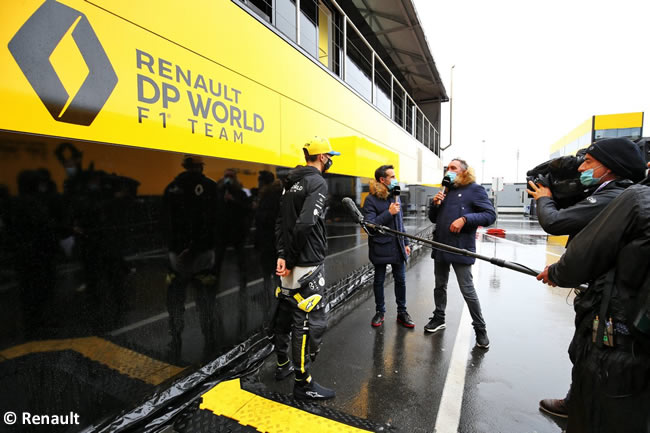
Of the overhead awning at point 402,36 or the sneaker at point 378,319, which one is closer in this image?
the sneaker at point 378,319

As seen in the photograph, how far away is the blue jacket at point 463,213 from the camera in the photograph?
3357mm

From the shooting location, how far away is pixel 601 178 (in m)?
1.90

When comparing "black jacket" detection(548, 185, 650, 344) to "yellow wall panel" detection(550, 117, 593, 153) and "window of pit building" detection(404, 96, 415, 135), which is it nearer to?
"window of pit building" detection(404, 96, 415, 135)

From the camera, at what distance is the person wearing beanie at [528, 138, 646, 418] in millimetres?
1780

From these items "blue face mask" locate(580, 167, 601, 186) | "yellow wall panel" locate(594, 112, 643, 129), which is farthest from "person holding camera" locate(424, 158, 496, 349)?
"yellow wall panel" locate(594, 112, 643, 129)

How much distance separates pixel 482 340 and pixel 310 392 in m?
2.03

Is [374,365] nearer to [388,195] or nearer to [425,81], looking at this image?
[388,195]

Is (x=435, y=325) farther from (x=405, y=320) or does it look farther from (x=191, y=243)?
(x=191, y=243)

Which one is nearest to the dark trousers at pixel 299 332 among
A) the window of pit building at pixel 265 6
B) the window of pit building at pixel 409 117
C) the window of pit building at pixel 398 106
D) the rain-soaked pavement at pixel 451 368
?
the rain-soaked pavement at pixel 451 368

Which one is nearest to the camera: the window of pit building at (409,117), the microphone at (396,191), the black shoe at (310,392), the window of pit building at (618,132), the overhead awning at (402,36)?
the black shoe at (310,392)

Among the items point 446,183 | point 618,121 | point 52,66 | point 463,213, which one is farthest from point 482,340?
point 618,121

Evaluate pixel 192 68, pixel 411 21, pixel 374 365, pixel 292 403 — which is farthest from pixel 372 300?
pixel 411 21

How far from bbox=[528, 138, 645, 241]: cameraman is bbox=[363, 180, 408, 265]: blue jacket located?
191cm

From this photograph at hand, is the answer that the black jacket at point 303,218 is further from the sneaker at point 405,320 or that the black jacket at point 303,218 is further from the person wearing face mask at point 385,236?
the sneaker at point 405,320
